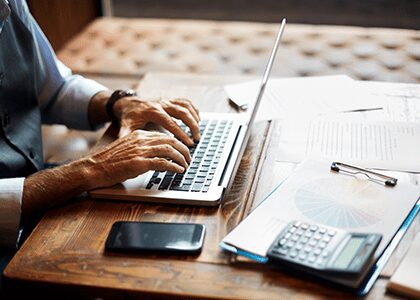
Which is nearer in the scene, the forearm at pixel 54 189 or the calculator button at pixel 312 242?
the calculator button at pixel 312 242

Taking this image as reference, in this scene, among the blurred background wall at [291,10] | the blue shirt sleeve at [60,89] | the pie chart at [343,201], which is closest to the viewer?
the pie chart at [343,201]

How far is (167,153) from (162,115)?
0.15 metres

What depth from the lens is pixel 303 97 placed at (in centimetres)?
120

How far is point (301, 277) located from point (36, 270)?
34 centimetres

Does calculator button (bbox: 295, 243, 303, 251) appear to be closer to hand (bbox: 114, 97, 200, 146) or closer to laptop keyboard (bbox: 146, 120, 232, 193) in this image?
laptop keyboard (bbox: 146, 120, 232, 193)

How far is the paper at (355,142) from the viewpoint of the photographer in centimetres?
97

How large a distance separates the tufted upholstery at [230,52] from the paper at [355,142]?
567 mm

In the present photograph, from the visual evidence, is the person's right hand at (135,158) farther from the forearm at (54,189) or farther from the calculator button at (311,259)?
the calculator button at (311,259)

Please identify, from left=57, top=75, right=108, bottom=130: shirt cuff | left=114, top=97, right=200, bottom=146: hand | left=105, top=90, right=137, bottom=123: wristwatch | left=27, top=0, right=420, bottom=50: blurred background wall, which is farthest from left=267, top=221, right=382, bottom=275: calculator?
left=27, top=0, right=420, bottom=50: blurred background wall

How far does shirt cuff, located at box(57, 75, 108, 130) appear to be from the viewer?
4.14 ft

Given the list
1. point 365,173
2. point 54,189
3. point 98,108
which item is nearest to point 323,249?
point 365,173

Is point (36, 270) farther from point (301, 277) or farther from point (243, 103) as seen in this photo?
point (243, 103)

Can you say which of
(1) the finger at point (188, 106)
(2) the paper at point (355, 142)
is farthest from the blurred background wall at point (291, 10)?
(2) the paper at point (355, 142)

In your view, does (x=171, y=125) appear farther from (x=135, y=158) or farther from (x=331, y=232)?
(x=331, y=232)
